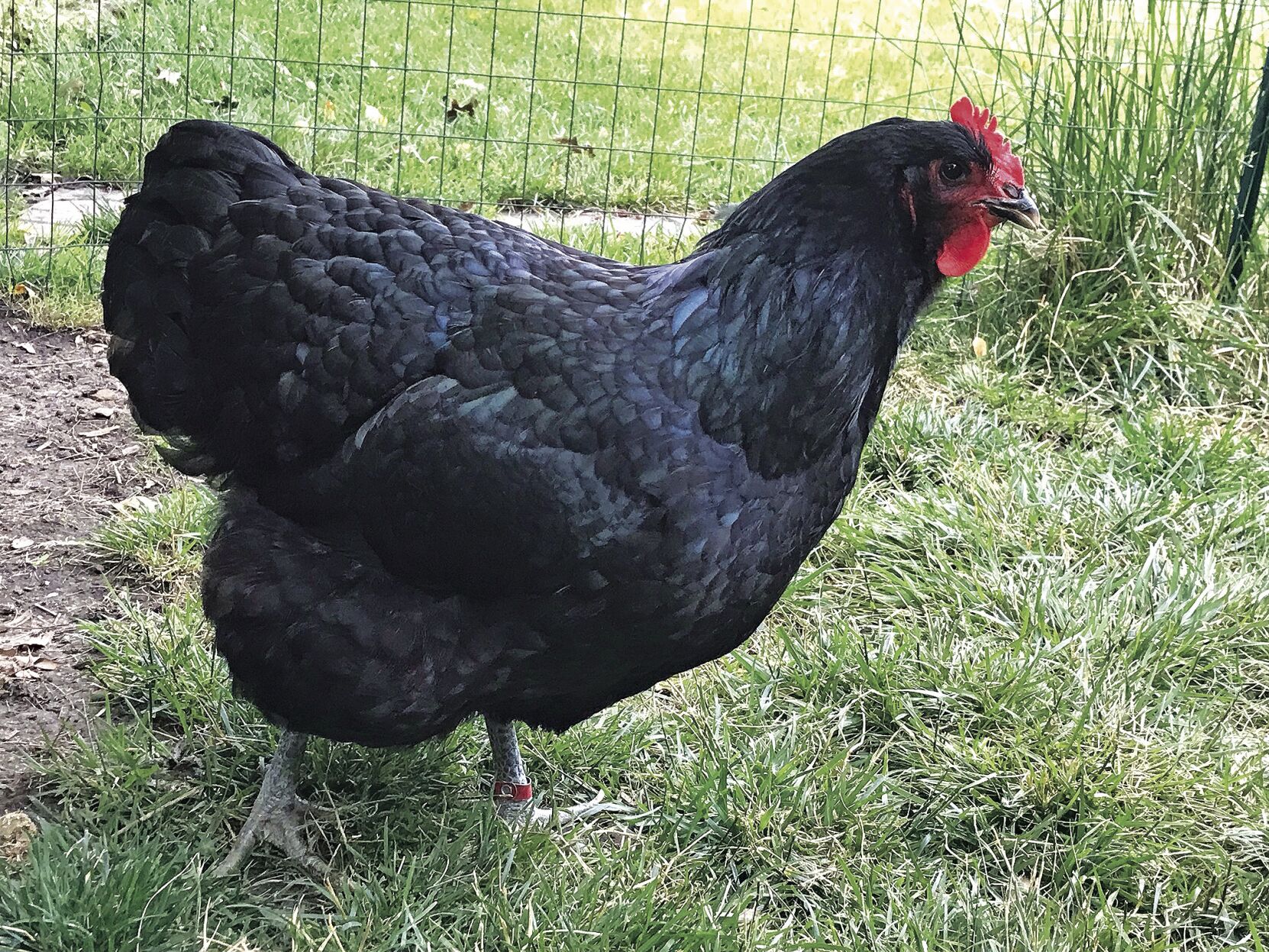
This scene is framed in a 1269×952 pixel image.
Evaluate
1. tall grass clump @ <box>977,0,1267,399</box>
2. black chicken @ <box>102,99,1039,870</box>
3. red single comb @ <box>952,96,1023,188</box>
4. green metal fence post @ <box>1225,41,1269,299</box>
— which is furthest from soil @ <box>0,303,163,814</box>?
green metal fence post @ <box>1225,41,1269,299</box>

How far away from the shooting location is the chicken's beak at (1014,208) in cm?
237

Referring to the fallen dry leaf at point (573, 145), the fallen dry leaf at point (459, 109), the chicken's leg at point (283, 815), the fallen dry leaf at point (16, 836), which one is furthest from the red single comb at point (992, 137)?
the fallen dry leaf at point (459, 109)

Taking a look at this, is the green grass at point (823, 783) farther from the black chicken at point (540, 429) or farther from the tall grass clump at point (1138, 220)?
the tall grass clump at point (1138, 220)

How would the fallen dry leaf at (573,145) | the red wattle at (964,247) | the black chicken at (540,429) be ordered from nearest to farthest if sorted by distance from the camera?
the black chicken at (540,429), the red wattle at (964,247), the fallen dry leaf at (573,145)

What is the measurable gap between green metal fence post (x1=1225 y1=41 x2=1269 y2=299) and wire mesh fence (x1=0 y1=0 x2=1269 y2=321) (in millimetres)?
55

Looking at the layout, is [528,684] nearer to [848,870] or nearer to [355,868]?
[355,868]

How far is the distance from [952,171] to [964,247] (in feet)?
0.51

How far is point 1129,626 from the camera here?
345 centimetres

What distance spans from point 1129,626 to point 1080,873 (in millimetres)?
932

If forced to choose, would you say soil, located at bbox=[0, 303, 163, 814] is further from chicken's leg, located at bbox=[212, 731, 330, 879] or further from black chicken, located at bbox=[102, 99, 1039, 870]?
black chicken, located at bbox=[102, 99, 1039, 870]

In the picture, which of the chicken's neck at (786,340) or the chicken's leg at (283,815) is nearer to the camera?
the chicken's neck at (786,340)

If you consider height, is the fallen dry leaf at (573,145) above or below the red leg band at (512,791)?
above

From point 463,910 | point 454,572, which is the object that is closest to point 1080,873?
point 463,910

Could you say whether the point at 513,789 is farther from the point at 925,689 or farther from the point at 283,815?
the point at 925,689
